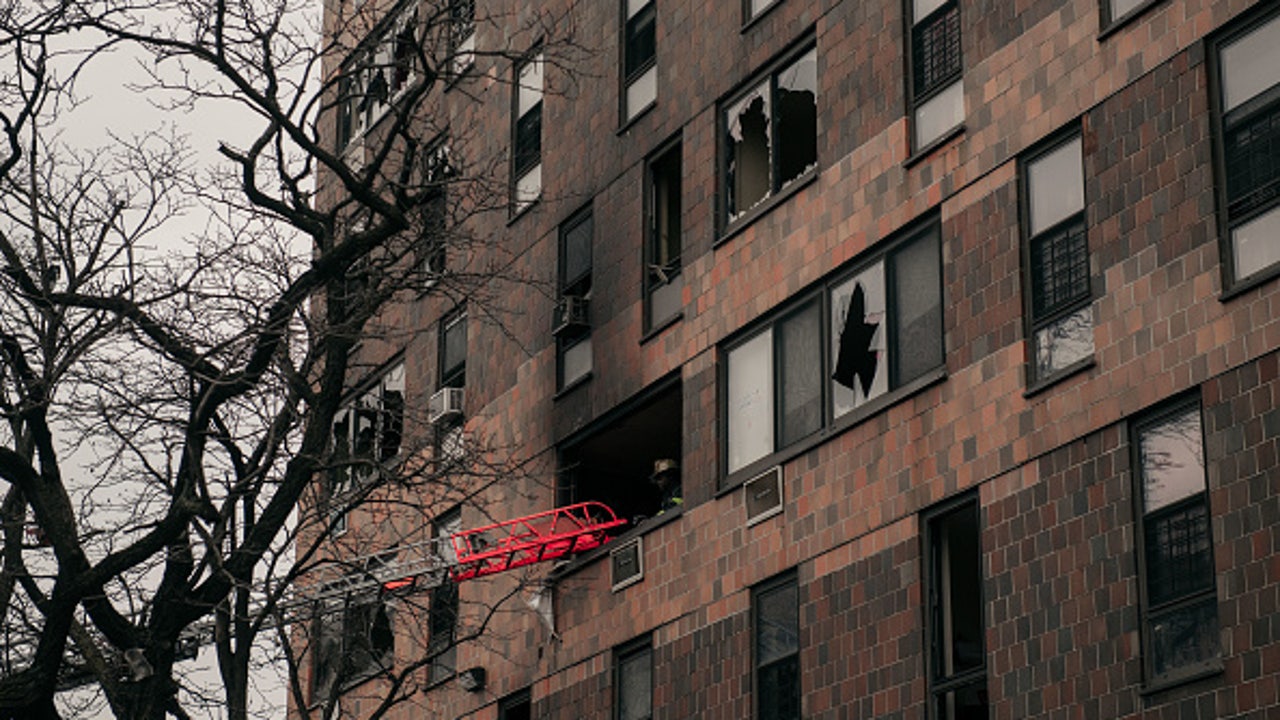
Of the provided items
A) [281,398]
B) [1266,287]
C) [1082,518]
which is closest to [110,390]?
[281,398]

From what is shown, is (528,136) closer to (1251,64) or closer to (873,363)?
(873,363)

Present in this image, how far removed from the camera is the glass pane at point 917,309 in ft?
76.3

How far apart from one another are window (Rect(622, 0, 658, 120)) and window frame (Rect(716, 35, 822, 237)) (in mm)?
2003

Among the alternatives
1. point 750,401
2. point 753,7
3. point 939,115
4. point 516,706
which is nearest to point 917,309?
point 939,115

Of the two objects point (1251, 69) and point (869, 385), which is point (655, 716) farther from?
point (1251, 69)

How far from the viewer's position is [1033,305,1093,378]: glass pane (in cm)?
2095

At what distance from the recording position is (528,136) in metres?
33.1

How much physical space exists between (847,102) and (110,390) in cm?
805

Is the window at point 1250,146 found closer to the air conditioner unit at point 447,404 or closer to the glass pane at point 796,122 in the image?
the glass pane at point 796,122

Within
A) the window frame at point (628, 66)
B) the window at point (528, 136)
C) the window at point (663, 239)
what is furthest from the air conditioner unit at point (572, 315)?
the window at point (528, 136)

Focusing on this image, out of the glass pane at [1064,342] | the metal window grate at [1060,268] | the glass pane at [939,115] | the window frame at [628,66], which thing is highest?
the window frame at [628,66]

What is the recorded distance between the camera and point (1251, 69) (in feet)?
64.7

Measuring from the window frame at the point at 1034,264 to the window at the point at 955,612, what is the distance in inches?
61.4

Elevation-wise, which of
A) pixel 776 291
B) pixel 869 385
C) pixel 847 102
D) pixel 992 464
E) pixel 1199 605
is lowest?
pixel 1199 605
